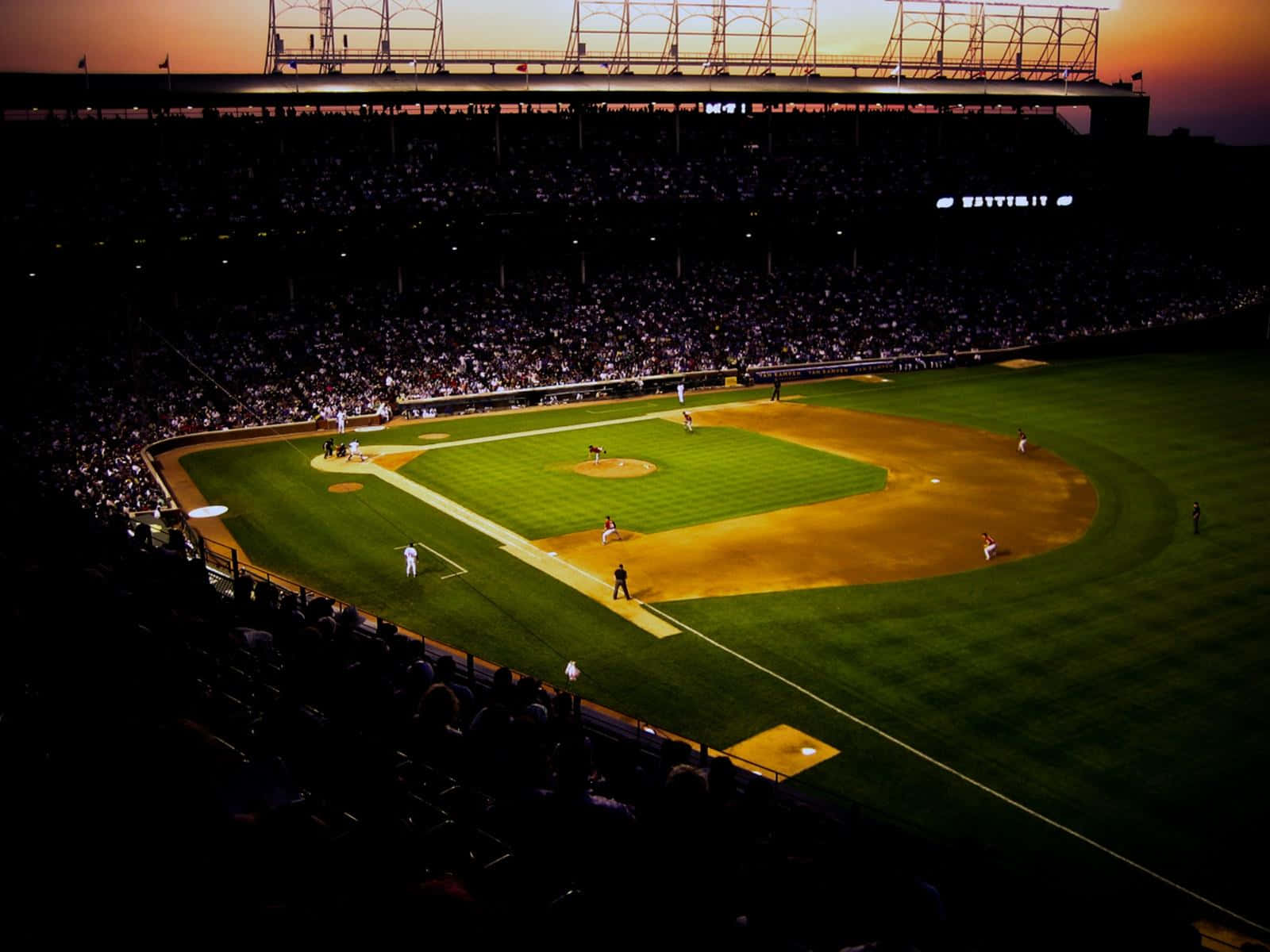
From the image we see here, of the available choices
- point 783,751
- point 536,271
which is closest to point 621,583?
point 783,751

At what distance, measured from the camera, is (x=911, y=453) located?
42.7 m

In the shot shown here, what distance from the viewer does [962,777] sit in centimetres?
1778

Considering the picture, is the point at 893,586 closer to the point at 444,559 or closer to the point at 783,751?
the point at 783,751

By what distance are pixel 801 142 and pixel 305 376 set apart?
43.7 m

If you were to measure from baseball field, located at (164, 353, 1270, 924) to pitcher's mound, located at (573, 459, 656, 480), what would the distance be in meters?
0.19

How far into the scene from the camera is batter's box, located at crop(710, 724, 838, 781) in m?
18.1

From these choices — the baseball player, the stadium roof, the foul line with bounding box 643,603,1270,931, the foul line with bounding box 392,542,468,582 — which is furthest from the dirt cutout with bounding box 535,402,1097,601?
the stadium roof

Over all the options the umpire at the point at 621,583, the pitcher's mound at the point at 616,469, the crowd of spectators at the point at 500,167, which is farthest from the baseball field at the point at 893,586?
the crowd of spectators at the point at 500,167

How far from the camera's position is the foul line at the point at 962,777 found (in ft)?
47.5

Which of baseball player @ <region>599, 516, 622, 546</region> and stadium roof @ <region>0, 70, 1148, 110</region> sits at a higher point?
stadium roof @ <region>0, 70, 1148, 110</region>

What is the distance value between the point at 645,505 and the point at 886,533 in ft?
28.7

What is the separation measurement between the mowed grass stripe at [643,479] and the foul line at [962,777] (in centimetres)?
991

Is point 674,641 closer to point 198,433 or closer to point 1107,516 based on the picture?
point 1107,516

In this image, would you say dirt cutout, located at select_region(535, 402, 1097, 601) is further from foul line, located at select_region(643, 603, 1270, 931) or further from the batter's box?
the batter's box
